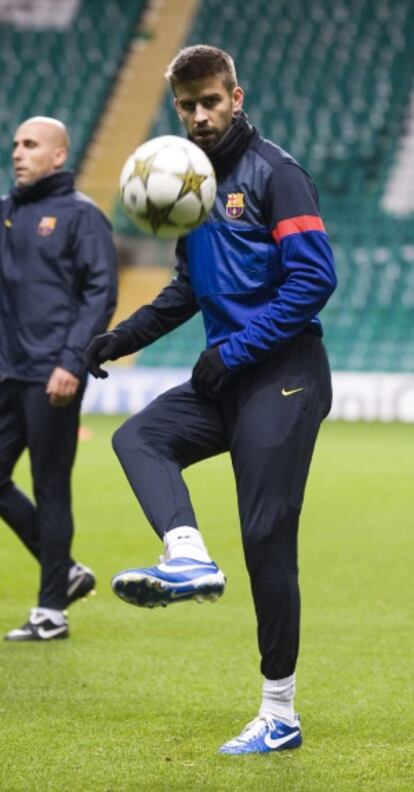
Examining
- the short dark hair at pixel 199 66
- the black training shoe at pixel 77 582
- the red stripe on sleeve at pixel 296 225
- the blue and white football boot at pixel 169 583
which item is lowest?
the black training shoe at pixel 77 582

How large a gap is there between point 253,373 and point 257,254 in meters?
0.35

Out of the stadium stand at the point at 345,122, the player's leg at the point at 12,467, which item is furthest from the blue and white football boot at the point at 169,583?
the stadium stand at the point at 345,122

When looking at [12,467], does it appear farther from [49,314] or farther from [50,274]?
→ [50,274]

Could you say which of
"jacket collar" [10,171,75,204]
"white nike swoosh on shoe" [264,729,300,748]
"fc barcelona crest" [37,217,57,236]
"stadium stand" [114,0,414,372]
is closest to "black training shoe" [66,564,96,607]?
"fc barcelona crest" [37,217,57,236]

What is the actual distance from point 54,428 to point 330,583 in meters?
2.10

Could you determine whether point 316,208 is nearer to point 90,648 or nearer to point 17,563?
point 90,648

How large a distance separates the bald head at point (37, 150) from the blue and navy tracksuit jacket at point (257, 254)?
1.99 meters

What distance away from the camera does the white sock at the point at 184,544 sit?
3.96m

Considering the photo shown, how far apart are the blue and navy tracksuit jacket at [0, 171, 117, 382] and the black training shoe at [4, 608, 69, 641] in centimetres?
101

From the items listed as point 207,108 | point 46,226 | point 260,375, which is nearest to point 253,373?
point 260,375

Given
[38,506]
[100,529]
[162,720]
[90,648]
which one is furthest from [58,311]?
[100,529]

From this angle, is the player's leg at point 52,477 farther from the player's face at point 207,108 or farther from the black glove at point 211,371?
the player's face at point 207,108

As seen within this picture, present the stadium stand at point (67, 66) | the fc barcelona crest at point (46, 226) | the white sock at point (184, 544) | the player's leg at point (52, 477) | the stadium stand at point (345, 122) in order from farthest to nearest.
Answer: the stadium stand at point (67, 66), the stadium stand at point (345, 122), the fc barcelona crest at point (46, 226), the player's leg at point (52, 477), the white sock at point (184, 544)

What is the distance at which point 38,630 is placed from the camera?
6176mm
